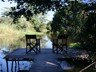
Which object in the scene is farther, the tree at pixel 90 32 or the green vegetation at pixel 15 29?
the green vegetation at pixel 15 29

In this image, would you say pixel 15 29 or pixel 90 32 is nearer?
pixel 90 32

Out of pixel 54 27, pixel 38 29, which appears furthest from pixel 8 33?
pixel 54 27

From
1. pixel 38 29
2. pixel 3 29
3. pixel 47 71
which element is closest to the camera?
pixel 47 71

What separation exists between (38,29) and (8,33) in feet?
25.0

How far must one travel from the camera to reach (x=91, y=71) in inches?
617

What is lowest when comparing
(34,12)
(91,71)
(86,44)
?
(91,71)

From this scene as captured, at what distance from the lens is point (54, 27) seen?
15625mm

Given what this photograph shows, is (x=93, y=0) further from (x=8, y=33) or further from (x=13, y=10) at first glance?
(x=8, y=33)

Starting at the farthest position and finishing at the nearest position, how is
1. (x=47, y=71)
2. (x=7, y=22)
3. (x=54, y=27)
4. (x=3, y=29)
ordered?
(x=7, y=22)
(x=3, y=29)
(x=54, y=27)
(x=47, y=71)

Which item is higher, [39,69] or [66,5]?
[66,5]

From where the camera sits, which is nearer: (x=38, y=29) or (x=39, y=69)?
(x=39, y=69)

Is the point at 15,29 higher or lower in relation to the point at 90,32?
lower

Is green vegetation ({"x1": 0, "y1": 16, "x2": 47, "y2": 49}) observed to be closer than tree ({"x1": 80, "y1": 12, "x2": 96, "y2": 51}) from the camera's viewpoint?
No

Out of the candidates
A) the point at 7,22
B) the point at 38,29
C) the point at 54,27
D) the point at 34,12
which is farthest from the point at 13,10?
the point at 38,29
